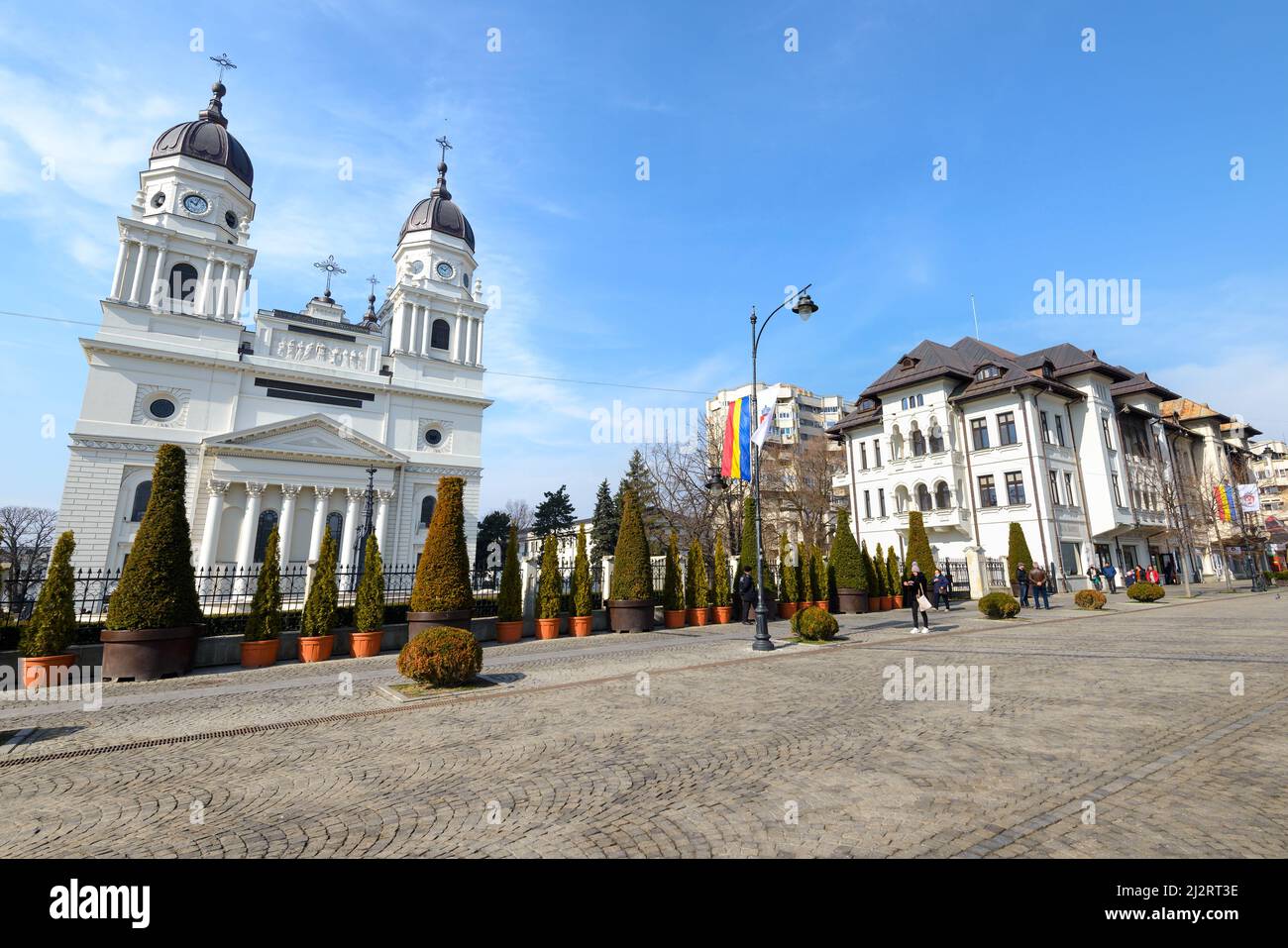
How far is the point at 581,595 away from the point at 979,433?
31.0 metres

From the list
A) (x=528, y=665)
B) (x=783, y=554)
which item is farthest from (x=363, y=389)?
(x=528, y=665)

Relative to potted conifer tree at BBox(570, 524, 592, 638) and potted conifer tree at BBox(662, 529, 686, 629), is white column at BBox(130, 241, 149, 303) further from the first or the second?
potted conifer tree at BBox(662, 529, 686, 629)

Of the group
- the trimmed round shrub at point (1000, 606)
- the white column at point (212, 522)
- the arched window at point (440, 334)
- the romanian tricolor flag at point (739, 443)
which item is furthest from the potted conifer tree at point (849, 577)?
the arched window at point (440, 334)

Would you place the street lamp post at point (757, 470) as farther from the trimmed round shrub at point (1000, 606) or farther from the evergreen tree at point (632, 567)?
the trimmed round shrub at point (1000, 606)

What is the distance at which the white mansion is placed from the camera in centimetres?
3506

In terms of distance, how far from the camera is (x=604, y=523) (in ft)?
180

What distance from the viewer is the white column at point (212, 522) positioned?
38219mm

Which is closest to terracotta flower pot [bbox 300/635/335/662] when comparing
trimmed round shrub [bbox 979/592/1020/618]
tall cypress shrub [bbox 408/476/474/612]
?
tall cypress shrub [bbox 408/476/474/612]

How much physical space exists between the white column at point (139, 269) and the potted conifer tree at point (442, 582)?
42.4m

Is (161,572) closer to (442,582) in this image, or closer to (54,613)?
(54,613)

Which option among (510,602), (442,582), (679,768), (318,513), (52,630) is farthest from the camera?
(318,513)

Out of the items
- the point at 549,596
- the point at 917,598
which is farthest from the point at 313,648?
the point at 917,598
